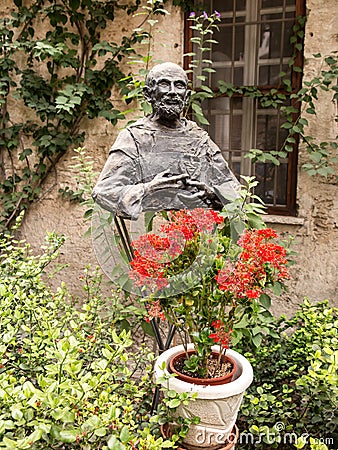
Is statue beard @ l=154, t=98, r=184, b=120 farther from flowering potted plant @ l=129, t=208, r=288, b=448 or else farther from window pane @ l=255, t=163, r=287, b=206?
window pane @ l=255, t=163, r=287, b=206

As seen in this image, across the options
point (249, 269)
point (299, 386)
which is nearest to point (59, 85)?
point (249, 269)

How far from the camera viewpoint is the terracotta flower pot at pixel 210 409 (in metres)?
1.74

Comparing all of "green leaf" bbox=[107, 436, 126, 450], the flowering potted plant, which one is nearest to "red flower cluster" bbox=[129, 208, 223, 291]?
Answer: the flowering potted plant

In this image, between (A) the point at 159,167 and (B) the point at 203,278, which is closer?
(B) the point at 203,278

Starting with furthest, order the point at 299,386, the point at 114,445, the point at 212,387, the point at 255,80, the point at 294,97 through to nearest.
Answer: the point at 255,80 < the point at 294,97 < the point at 299,386 < the point at 212,387 < the point at 114,445

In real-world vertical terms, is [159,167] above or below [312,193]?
above

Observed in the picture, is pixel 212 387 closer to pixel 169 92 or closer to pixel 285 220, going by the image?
pixel 169 92

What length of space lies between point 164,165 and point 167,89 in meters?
0.33

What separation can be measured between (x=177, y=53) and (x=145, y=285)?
7.50 ft

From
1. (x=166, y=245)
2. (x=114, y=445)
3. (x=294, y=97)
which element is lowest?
(x=114, y=445)

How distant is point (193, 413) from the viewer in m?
1.79

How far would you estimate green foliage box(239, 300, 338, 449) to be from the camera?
201cm

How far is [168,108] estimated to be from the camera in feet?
6.63

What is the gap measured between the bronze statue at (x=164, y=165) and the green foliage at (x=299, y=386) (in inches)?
33.2
